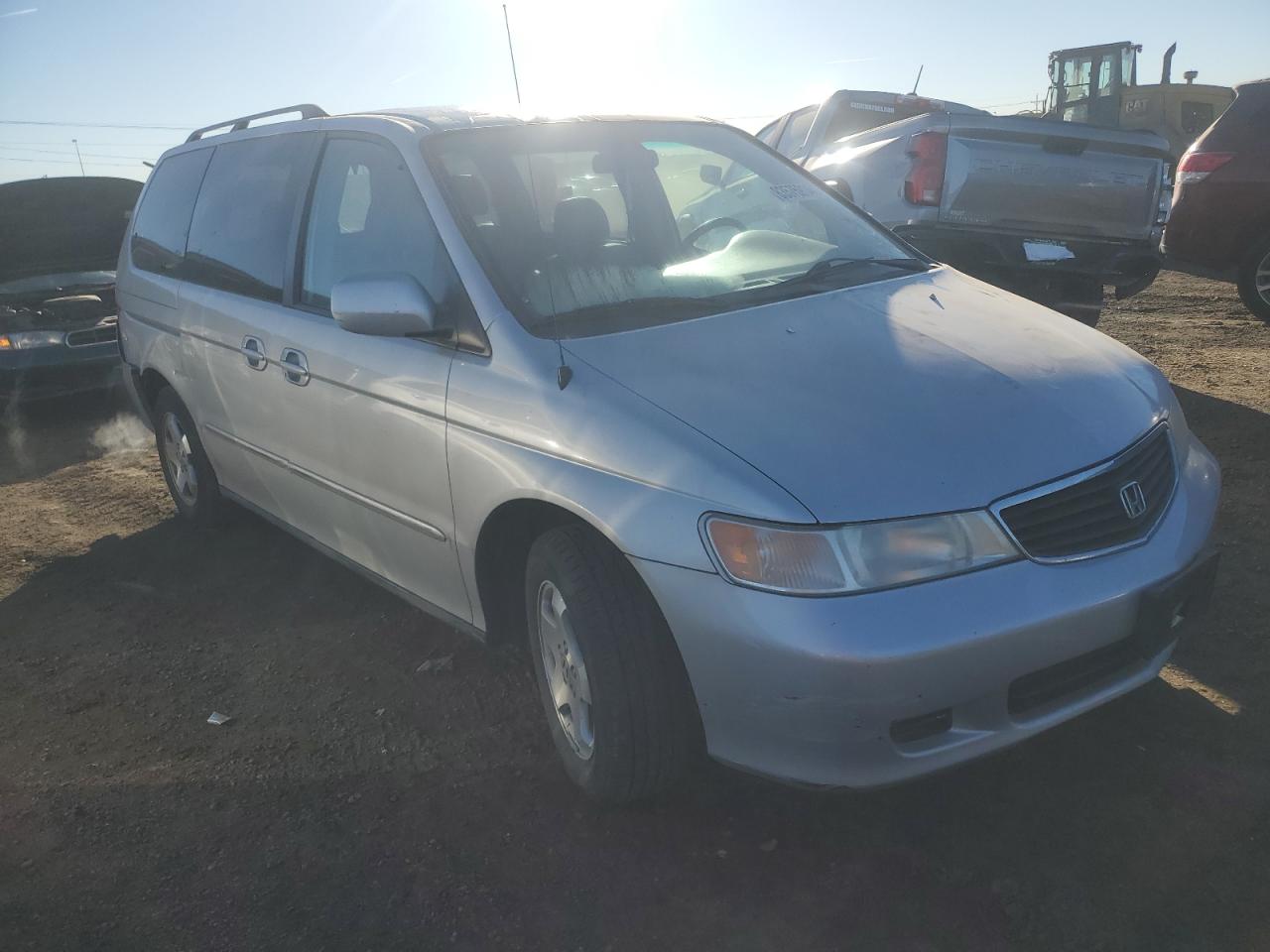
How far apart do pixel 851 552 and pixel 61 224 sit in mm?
8001

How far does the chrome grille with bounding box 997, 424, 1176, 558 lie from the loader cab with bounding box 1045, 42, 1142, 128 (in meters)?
18.5

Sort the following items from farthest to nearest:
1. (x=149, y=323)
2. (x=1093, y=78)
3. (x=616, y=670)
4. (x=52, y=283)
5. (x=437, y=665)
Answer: (x=1093, y=78)
(x=52, y=283)
(x=149, y=323)
(x=437, y=665)
(x=616, y=670)

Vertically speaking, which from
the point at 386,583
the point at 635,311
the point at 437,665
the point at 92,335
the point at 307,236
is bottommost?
the point at 437,665

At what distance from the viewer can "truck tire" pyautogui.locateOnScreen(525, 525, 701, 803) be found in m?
2.44

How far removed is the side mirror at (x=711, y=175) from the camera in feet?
12.4

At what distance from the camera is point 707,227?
3490mm

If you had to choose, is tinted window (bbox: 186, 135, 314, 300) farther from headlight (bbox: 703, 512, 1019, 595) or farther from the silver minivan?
headlight (bbox: 703, 512, 1019, 595)

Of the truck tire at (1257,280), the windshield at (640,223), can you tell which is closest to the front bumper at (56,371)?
the windshield at (640,223)

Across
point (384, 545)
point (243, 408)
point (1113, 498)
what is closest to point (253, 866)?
point (384, 545)

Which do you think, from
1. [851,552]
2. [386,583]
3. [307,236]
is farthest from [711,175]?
[851,552]

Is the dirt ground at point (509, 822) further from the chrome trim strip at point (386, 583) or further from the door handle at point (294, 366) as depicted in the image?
the door handle at point (294, 366)

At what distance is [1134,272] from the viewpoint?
6.35 meters

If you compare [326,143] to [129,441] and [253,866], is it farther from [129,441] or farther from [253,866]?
[129,441]

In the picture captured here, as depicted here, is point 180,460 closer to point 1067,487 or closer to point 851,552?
point 851,552
